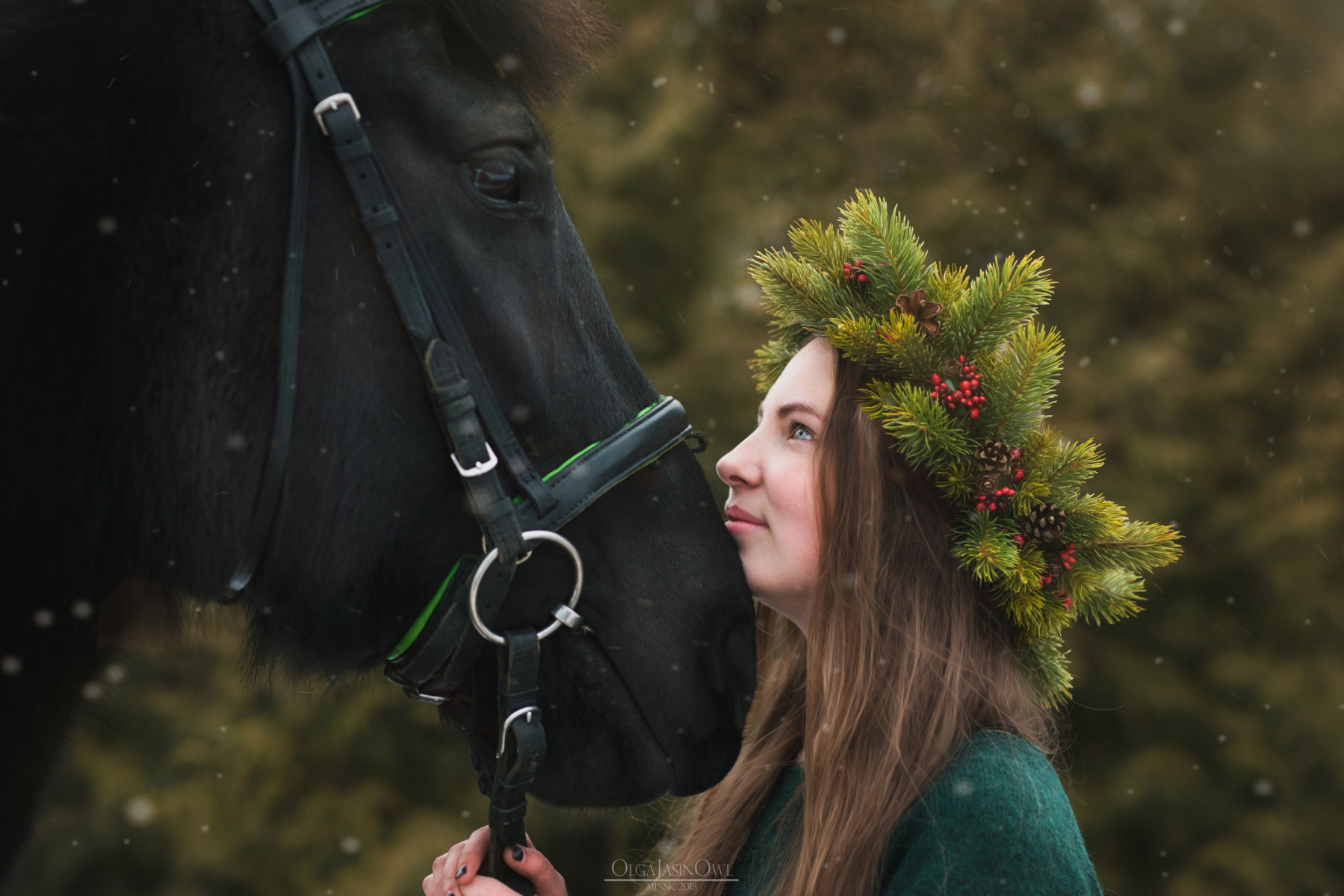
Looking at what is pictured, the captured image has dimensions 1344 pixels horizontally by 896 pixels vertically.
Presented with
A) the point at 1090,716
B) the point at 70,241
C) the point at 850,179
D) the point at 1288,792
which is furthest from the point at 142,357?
the point at 1288,792

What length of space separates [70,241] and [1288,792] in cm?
355

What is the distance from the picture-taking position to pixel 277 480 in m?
1.38

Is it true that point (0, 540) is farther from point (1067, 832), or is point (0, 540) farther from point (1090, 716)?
point (1090, 716)

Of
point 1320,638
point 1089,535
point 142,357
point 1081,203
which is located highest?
point 142,357

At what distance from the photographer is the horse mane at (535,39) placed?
4.98ft

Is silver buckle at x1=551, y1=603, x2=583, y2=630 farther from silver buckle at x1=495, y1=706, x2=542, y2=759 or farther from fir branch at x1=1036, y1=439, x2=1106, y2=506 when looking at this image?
fir branch at x1=1036, y1=439, x2=1106, y2=506

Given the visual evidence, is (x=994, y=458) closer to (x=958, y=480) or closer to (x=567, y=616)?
(x=958, y=480)

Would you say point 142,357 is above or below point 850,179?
above

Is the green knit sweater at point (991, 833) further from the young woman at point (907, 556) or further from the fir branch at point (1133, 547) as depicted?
the fir branch at point (1133, 547)

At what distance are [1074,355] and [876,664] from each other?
2211 mm

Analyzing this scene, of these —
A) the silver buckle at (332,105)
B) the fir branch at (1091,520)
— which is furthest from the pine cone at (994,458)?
the silver buckle at (332,105)

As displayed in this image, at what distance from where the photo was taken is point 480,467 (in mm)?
1392

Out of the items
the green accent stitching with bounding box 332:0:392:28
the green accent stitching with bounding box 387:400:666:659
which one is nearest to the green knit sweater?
the green accent stitching with bounding box 387:400:666:659

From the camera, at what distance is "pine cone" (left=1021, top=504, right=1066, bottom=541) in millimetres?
1485
